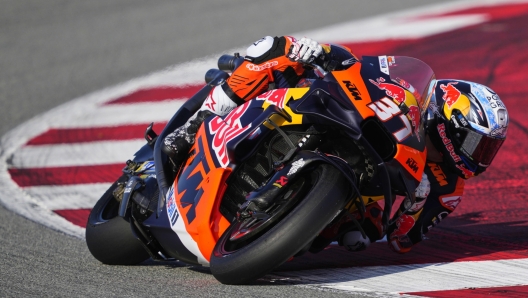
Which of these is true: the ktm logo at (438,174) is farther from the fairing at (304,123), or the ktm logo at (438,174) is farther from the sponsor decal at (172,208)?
the sponsor decal at (172,208)

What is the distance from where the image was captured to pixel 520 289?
12.9 feet

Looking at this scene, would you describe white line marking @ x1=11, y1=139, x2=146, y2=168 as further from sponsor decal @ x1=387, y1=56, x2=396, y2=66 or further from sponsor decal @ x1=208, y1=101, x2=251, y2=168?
sponsor decal @ x1=387, y1=56, x2=396, y2=66

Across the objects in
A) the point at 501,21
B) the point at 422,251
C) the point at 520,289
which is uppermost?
the point at 520,289

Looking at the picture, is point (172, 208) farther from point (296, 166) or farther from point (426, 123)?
point (426, 123)

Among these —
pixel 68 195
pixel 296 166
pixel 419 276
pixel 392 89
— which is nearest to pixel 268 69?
pixel 392 89

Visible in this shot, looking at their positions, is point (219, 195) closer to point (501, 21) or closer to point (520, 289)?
point (520, 289)

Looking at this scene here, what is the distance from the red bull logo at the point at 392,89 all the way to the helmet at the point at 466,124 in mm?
491

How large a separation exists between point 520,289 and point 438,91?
123cm

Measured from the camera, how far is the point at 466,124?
436cm

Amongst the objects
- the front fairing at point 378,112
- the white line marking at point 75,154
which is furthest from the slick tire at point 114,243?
the white line marking at point 75,154

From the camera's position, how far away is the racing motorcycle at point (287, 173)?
3.60 m

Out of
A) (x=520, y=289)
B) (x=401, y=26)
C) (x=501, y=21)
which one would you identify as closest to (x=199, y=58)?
(x=401, y=26)

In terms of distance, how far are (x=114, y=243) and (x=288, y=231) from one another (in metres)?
1.44

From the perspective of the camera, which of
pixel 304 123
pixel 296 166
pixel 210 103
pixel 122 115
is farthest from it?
pixel 122 115
